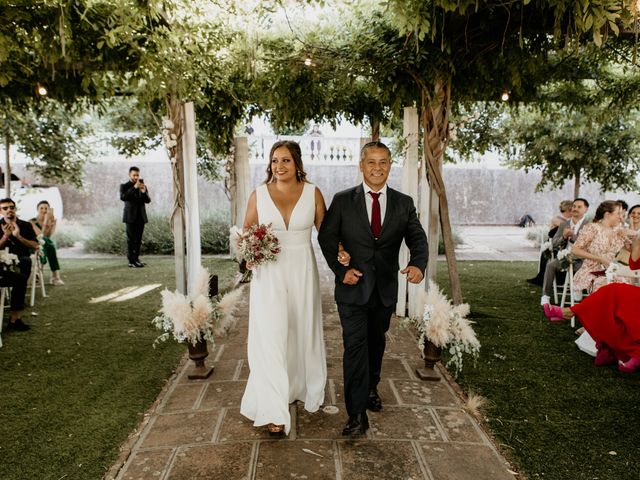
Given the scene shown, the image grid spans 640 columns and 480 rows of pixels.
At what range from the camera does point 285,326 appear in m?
3.28

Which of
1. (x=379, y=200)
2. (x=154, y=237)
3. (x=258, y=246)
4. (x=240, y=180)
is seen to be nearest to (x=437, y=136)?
(x=379, y=200)

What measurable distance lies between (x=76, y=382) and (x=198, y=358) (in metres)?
1.08

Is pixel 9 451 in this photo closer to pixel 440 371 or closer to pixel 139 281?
pixel 440 371

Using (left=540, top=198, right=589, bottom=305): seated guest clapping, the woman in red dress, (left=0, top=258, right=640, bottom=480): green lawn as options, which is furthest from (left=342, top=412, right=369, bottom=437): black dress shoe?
(left=540, top=198, right=589, bottom=305): seated guest clapping

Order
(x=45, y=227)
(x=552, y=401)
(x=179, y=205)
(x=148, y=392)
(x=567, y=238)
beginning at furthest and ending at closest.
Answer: (x=45, y=227) < (x=567, y=238) < (x=179, y=205) < (x=148, y=392) < (x=552, y=401)

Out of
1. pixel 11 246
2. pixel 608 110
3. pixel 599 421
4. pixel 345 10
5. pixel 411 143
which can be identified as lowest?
pixel 599 421

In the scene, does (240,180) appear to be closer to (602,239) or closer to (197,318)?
(197,318)

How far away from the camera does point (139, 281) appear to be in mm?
8844

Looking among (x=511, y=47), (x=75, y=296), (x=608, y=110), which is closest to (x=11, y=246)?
(x=75, y=296)

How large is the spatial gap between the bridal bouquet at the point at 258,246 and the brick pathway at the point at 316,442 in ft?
3.82

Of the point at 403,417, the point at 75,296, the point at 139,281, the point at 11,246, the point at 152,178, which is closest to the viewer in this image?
the point at 403,417

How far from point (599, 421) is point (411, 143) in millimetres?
3640

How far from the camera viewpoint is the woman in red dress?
4367 mm

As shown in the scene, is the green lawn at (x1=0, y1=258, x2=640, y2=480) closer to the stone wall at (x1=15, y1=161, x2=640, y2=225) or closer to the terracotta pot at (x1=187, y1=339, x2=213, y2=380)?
the terracotta pot at (x1=187, y1=339, x2=213, y2=380)
